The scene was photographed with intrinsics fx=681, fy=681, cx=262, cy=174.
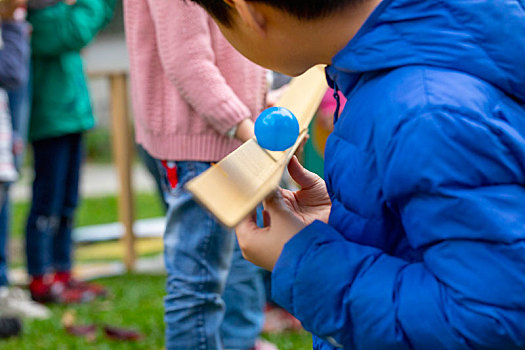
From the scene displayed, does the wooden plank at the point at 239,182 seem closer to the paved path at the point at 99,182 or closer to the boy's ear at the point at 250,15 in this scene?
the boy's ear at the point at 250,15

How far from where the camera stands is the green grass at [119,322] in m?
2.91

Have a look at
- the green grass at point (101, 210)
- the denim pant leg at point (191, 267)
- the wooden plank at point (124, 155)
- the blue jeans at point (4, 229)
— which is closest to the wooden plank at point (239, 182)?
the denim pant leg at point (191, 267)

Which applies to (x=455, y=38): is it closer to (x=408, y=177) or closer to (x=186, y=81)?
(x=408, y=177)

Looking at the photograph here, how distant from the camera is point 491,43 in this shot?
917 mm

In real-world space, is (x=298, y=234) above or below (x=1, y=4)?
above

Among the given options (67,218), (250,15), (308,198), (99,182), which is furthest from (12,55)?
(99,182)

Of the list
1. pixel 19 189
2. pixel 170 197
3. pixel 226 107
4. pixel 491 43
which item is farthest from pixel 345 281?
pixel 19 189

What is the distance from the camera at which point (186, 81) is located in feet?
6.10

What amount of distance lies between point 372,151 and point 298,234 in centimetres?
17

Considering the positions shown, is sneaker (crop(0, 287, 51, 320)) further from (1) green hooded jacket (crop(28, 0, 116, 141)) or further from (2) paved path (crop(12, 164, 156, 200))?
(2) paved path (crop(12, 164, 156, 200))

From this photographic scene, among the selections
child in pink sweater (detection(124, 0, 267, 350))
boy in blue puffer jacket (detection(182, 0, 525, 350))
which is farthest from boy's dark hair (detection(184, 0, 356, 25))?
child in pink sweater (detection(124, 0, 267, 350))

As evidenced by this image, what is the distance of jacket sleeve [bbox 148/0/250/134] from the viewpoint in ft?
6.06

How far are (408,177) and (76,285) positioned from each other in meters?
3.19

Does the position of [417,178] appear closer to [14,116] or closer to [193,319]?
[193,319]
